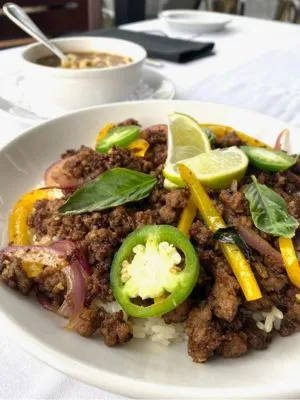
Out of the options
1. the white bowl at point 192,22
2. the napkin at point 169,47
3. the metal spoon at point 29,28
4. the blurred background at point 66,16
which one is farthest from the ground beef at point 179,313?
the blurred background at point 66,16

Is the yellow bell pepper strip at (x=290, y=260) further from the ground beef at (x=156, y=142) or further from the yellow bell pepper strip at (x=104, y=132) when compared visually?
the yellow bell pepper strip at (x=104, y=132)

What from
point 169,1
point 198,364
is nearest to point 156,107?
point 198,364

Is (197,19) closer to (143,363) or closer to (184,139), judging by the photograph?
(184,139)

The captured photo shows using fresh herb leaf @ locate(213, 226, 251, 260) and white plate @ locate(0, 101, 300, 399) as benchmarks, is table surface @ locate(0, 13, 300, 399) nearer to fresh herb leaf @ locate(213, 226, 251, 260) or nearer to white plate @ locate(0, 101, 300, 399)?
white plate @ locate(0, 101, 300, 399)

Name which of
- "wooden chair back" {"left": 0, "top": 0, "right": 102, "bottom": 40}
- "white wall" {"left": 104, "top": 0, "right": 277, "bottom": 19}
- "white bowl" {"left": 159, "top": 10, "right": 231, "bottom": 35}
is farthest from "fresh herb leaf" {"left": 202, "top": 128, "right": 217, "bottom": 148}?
"white wall" {"left": 104, "top": 0, "right": 277, "bottom": 19}

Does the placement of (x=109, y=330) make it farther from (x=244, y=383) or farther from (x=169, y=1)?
(x=169, y=1)

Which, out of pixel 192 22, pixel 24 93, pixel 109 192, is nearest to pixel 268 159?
pixel 109 192
